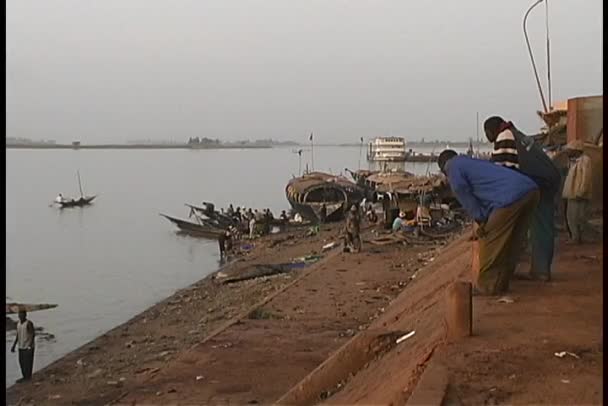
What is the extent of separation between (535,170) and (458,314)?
2.50m

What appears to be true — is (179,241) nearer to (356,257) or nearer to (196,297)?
(196,297)

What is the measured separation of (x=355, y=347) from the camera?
708 cm

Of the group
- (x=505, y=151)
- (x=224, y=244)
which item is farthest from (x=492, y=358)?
(x=224, y=244)

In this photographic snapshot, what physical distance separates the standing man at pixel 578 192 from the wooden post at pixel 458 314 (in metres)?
4.63

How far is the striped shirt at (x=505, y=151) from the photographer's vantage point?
279 inches

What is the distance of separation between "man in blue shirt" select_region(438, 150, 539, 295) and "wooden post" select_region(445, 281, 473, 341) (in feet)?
3.83

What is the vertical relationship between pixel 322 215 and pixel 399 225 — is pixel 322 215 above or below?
below

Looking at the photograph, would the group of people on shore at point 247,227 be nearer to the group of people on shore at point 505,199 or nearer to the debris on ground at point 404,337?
the group of people on shore at point 505,199

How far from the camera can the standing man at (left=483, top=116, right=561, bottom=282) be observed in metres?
7.16

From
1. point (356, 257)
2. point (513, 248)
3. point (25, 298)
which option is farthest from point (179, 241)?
point (513, 248)

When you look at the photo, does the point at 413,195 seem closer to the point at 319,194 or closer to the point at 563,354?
the point at 319,194

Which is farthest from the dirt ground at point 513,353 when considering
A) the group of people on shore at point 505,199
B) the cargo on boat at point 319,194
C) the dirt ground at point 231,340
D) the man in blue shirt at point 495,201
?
the cargo on boat at point 319,194

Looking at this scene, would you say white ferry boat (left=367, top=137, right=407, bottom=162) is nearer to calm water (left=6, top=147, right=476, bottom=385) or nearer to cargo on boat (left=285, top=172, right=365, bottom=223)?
calm water (left=6, top=147, right=476, bottom=385)

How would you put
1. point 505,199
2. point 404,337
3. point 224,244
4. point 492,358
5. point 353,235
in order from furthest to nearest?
point 224,244
point 353,235
point 404,337
point 505,199
point 492,358
